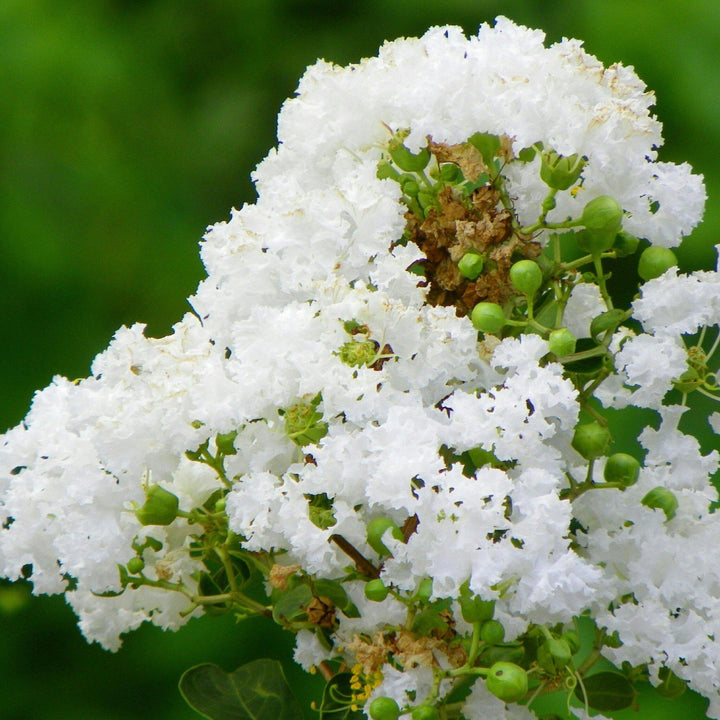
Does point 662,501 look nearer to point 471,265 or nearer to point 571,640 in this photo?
point 571,640

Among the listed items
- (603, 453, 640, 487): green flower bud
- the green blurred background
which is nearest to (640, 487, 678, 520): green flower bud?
(603, 453, 640, 487): green flower bud

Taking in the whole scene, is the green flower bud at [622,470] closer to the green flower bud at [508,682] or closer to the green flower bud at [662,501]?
the green flower bud at [662,501]

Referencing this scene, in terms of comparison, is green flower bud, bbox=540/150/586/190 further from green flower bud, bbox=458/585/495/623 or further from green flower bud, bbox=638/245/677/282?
green flower bud, bbox=458/585/495/623

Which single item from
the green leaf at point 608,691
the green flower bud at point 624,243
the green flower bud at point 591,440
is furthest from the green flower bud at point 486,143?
the green leaf at point 608,691

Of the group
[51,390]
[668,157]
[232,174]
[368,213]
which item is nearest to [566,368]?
[368,213]

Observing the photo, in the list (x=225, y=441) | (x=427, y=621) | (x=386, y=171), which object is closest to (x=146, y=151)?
(x=386, y=171)

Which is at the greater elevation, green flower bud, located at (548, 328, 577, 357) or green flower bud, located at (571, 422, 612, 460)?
green flower bud, located at (548, 328, 577, 357)
